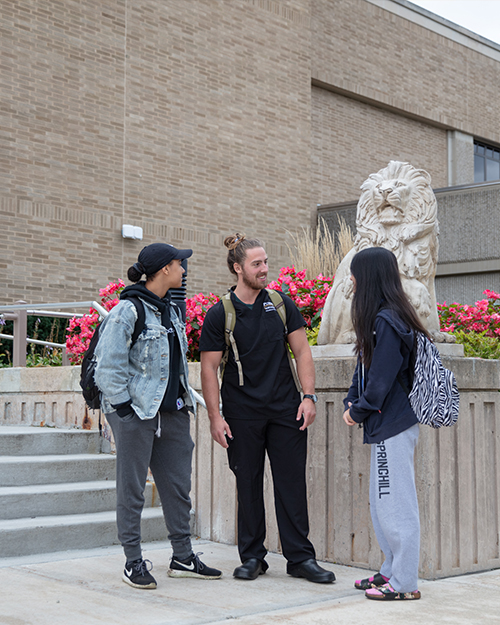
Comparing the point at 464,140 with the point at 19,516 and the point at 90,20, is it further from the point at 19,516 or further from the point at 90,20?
the point at 19,516

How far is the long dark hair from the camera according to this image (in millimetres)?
4148

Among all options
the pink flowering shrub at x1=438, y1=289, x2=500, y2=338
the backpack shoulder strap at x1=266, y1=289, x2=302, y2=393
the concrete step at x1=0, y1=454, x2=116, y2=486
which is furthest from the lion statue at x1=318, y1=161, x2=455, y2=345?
the pink flowering shrub at x1=438, y1=289, x2=500, y2=338

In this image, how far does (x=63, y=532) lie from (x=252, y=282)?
2183mm

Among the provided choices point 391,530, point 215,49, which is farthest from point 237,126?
point 391,530

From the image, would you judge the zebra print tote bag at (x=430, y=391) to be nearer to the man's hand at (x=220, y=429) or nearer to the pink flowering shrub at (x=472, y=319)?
the man's hand at (x=220, y=429)

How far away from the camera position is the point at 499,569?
5113mm

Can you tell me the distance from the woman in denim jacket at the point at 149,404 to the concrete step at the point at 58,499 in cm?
131

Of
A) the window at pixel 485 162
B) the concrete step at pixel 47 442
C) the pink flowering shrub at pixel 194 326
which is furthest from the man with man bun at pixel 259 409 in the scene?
the window at pixel 485 162

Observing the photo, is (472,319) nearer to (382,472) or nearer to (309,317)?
(309,317)

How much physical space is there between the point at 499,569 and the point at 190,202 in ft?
39.3

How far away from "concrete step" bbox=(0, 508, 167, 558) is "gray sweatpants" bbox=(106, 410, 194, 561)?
99 centimetres

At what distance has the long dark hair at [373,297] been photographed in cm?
415

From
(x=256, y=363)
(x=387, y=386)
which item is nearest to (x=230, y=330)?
(x=256, y=363)

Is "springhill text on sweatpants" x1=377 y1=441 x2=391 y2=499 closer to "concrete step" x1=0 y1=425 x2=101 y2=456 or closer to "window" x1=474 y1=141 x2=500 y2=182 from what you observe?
"concrete step" x1=0 y1=425 x2=101 y2=456
